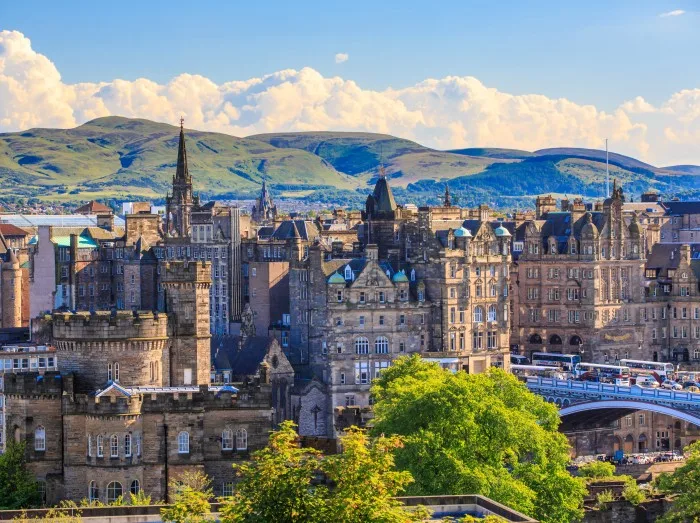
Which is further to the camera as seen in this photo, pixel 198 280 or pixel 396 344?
pixel 396 344

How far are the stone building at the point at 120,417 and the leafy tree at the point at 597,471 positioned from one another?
4672 cm

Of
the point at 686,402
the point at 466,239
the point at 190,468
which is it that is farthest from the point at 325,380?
the point at 190,468

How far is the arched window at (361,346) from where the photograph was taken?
178 meters

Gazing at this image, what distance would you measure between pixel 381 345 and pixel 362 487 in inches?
4236

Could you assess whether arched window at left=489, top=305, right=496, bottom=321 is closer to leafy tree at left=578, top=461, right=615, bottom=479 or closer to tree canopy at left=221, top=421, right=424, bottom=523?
leafy tree at left=578, top=461, right=615, bottom=479

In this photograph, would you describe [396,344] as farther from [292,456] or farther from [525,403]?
[292,456]

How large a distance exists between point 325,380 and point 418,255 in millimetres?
15835

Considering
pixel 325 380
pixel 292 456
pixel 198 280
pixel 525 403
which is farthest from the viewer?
pixel 325 380

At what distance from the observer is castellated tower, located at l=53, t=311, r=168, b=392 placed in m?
105

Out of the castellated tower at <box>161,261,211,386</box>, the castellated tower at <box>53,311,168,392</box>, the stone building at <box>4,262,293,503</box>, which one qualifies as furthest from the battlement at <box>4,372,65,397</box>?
the castellated tower at <box>161,261,211,386</box>

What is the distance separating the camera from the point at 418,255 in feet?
607

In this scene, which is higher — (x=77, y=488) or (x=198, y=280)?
(x=198, y=280)

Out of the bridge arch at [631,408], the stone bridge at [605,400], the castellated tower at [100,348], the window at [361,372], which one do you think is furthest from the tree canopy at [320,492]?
the window at [361,372]

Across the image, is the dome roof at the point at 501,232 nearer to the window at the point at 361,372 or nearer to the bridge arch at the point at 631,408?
the window at the point at 361,372
